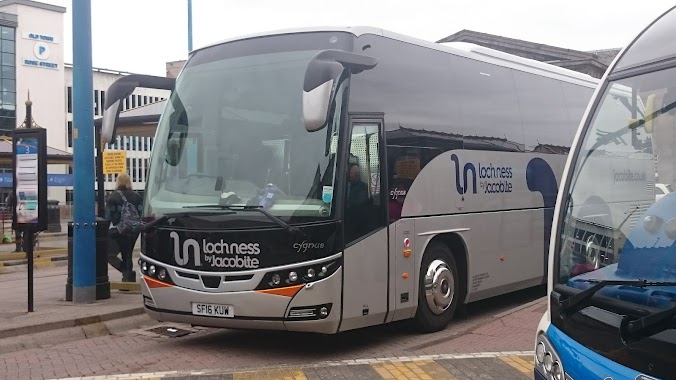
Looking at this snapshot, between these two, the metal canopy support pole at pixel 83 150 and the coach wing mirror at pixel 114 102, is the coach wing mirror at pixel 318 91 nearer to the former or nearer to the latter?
the coach wing mirror at pixel 114 102

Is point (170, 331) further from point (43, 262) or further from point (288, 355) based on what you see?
point (43, 262)

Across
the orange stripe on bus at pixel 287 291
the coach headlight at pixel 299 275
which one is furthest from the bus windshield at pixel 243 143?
the orange stripe on bus at pixel 287 291

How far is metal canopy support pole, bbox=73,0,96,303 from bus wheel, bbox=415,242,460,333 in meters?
4.78

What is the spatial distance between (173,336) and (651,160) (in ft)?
20.7

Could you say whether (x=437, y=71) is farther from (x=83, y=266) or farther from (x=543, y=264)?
(x=83, y=266)

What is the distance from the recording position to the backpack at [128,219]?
443 inches

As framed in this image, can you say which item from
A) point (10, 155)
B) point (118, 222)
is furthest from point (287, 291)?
point (10, 155)

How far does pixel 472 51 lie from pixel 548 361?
6.81 metres

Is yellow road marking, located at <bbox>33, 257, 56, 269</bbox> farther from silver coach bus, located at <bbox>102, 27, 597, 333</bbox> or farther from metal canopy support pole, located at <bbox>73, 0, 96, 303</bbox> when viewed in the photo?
silver coach bus, located at <bbox>102, 27, 597, 333</bbox>

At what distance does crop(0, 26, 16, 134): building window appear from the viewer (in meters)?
60.8

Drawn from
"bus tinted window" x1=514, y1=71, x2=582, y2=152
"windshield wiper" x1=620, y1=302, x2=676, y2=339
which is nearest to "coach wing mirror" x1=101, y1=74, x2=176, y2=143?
"bus tinted window" x1=514, y1=71, x2=582, y2=152

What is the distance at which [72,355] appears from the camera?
304 inches

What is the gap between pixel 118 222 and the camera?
37.7 feet

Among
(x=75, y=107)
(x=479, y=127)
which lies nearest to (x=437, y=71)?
(x=479, y=127)
